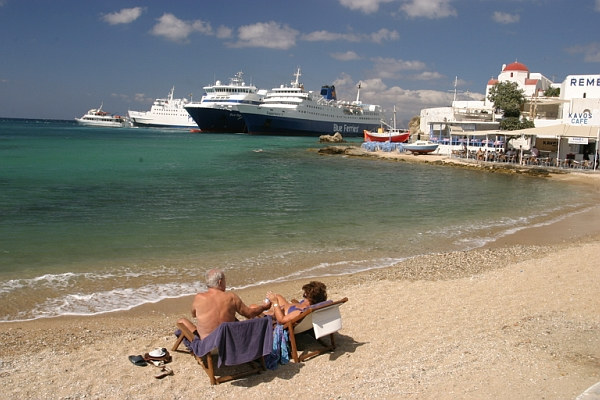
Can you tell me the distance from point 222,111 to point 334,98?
94.4 ft

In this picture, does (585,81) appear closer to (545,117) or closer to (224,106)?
(545,117)

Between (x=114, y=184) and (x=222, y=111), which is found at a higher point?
(x=222, y=111)

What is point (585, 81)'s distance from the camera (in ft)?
132

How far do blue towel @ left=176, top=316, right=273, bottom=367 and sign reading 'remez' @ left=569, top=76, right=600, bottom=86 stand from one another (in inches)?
1745

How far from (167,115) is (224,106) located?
113 feet

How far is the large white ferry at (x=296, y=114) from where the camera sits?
82500 mm

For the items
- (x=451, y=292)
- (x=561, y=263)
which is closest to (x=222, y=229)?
(x=451, y=292)

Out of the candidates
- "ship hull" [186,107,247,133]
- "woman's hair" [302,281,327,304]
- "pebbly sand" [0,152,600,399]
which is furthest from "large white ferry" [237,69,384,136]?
"woman's hair" [302,281,327,304]

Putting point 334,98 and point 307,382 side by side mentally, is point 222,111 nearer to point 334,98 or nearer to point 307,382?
point 334,98

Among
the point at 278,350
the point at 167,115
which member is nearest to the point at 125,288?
the point at 278,350

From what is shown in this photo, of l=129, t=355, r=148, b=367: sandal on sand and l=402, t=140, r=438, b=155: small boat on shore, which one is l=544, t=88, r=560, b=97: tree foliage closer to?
l=402, t=140, r=438, b=155: small boat on shore

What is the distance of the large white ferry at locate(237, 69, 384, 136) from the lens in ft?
271

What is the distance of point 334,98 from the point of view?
10294 cm

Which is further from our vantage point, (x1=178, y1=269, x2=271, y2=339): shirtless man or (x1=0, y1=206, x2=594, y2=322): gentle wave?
(x1=0, y1=206, x2=594, y2=322): gentle wave
